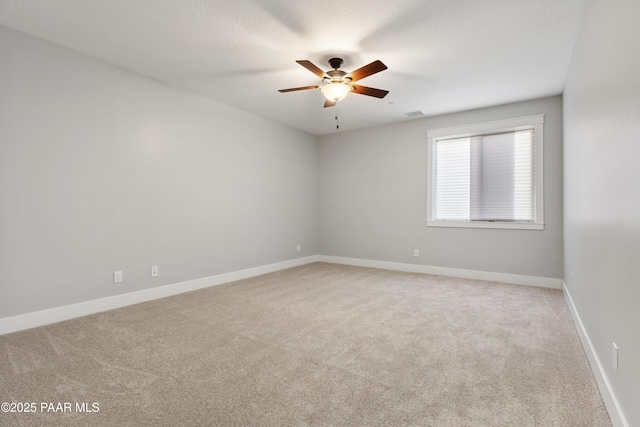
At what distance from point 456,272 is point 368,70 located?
12.1 feet

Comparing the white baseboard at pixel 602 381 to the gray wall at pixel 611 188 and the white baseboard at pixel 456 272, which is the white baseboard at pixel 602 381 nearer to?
the gray wall at pixel 611 188

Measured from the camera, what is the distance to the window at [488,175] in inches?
182

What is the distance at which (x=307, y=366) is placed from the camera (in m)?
2.19

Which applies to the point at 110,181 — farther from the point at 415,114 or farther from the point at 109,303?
the point at 415,114

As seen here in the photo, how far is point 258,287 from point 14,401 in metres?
2.82

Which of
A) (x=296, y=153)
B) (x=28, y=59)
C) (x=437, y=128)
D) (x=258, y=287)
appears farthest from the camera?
(x=296, y=153)

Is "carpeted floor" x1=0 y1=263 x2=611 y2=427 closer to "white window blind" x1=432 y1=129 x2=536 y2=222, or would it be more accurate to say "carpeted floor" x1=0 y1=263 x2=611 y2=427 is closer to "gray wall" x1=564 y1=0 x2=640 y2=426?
"gray wall" x1=564 y1=0 x2=640 y2=426

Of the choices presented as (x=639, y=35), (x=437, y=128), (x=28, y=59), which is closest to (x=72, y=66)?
(x=28, y=59)

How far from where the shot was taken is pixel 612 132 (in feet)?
5.61

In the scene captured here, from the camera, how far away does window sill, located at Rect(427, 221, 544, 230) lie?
457 centimetres

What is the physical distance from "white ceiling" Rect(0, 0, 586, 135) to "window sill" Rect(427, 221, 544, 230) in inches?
71.2

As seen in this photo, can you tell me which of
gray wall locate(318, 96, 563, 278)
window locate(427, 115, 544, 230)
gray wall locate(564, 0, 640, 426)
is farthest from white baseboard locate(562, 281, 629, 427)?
window locate(427, 115, 544, 230)

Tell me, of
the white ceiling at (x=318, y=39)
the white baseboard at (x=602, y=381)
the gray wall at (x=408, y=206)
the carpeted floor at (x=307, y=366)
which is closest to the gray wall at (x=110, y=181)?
the white ceiling at (x=318, y=39)

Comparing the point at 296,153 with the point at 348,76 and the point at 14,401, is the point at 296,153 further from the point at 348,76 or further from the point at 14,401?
the point at 14,401
